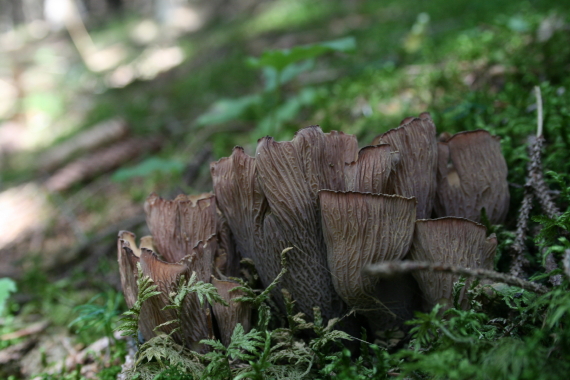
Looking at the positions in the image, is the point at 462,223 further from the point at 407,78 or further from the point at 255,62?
the point at 407,78

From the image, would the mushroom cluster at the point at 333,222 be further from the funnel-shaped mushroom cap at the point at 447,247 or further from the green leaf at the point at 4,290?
the green leaf at the point at 4,290

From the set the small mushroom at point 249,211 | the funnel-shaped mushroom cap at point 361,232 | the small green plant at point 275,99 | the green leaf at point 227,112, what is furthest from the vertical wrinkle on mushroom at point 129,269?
Answer: the green leaf at point 227,112

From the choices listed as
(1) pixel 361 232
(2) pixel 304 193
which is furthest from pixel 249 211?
(1) pixel 361 232

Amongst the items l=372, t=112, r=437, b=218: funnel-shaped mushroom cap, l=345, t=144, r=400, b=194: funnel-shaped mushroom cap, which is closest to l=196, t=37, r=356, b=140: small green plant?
l=372, t=112, r=437, b=218: funnel-shaped mushroom cap

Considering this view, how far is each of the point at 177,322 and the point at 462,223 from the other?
142 centimetres

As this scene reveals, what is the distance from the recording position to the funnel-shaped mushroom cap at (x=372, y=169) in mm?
1729

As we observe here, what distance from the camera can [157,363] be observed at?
1790 mm

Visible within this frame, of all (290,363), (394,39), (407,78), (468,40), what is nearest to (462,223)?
(290,363)

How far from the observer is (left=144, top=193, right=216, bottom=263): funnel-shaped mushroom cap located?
1995 mm

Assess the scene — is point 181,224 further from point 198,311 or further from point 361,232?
point 361,232

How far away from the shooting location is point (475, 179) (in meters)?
2.02

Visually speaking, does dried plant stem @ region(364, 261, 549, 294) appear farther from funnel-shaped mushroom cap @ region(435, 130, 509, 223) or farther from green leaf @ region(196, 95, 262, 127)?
green leaf @ region(196, 95, 262, 127)

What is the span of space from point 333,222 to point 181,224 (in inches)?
33.2

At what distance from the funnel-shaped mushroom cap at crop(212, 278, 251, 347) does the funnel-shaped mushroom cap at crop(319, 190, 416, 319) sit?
1.60 ft
